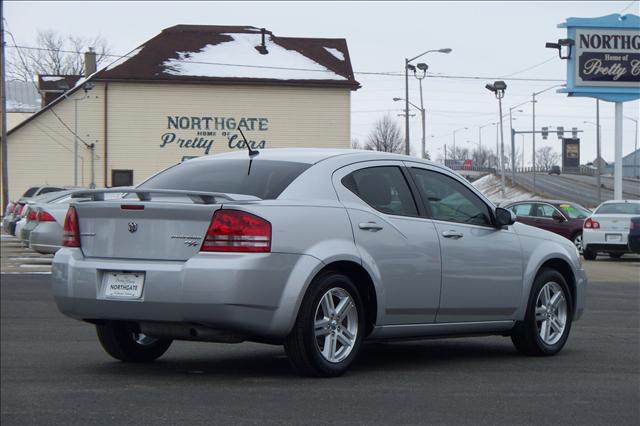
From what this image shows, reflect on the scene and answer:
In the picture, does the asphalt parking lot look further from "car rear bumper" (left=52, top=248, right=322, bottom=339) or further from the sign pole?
the sign pole

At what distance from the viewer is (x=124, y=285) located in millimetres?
7500

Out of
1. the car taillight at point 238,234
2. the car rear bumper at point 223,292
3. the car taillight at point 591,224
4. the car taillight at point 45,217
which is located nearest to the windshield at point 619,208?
the car taillight at point 591,224

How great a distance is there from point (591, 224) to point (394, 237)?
20133 mm

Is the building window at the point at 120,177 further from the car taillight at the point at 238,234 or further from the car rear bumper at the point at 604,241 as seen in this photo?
the car taillight at the point at 238,234

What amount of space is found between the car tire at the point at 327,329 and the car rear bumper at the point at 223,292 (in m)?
0.13

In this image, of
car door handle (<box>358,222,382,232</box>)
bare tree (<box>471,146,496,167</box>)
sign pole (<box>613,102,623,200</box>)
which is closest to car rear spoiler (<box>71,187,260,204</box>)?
car door handle (<box>358,222,382,232</box>)

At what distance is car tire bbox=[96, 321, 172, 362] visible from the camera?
8359 mm

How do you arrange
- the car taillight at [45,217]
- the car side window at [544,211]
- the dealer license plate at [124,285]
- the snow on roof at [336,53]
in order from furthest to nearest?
1. the snow on roof at [336,53]
2. the car side window at [544,211]
3. the car taillight at [45,217]
4. the dealer license plate at [124,285]

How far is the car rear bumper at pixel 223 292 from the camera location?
7.18 m

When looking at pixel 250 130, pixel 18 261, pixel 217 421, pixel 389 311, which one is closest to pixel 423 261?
pixel 389 311

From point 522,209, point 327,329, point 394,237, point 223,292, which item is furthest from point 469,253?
point 522,209

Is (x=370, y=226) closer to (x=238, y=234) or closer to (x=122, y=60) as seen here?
(x=238, y=234)

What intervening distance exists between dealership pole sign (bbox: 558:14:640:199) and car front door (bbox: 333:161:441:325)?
36417 millimetres

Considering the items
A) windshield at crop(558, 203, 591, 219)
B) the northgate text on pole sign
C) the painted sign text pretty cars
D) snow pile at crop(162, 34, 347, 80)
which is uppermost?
snow pile at crop(162, 34, 347, 80)
